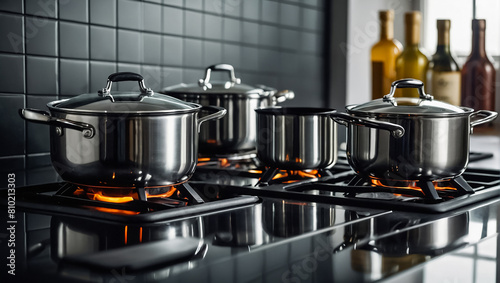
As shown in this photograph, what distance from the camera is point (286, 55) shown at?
83.2 inches

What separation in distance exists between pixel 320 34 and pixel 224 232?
1579mm

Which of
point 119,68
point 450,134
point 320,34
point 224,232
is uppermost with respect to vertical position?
point 320,34

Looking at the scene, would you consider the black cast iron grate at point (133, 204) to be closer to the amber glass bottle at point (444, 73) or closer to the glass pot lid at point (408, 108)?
the glass pot lid at point (408, 108)

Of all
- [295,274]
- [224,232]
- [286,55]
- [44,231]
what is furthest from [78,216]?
[286,55]

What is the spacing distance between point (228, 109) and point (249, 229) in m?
0.58

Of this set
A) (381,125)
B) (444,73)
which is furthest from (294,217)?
(444,73)

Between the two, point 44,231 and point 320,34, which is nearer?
point 44,231

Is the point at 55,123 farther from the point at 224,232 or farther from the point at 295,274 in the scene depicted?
the point at 295,274

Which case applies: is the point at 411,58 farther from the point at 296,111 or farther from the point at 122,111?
the point at 122,111

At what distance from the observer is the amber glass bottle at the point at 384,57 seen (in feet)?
7.02

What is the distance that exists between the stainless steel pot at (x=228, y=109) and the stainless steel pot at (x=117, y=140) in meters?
0.39

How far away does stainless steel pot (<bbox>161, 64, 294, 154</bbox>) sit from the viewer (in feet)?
4.51

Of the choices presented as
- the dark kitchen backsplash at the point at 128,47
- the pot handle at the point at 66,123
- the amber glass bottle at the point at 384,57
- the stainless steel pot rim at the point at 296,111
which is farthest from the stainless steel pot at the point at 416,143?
the amber glass bottle at the point at 384,57

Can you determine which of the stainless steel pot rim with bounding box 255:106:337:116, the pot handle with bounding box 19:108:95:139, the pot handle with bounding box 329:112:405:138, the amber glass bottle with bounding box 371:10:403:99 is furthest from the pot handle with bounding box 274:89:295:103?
the amber glass bottle with bounding box 371:10:403:99
